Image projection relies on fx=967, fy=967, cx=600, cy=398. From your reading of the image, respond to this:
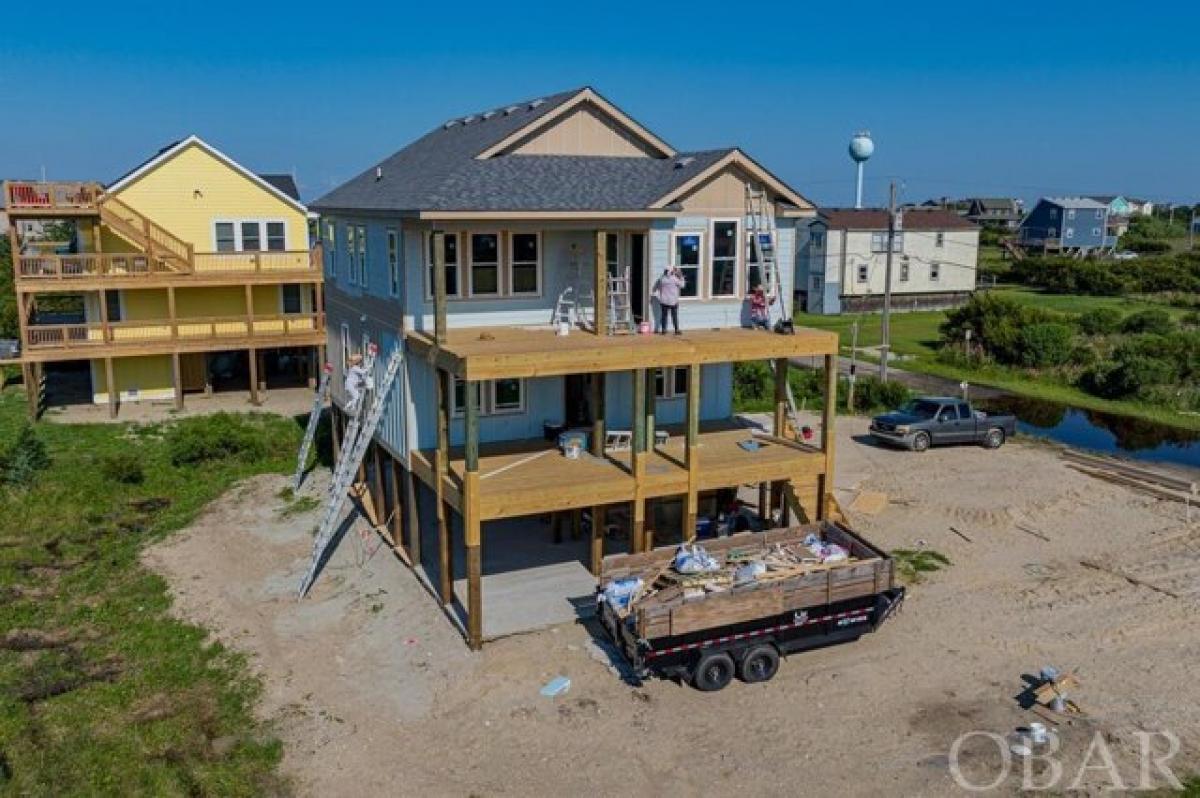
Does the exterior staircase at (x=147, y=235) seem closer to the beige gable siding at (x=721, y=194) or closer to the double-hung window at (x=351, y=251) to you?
the double-hung window at (x=351, y=251)

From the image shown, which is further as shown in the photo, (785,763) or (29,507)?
(29,507)

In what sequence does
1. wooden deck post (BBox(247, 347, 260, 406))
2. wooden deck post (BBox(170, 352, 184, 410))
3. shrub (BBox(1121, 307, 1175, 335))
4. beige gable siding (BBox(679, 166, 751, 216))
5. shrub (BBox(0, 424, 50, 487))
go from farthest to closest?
1. shrub (BBox(1121, 307, 1175, 335))
2. wooden deck post (BBox(247, 347, 260, 406))
3. wooden deck post (BBox(170, 352, 184, 410))
4. shrub (BBox(0, 424, 50, 487))
5. beige gable siding (BBox(679, 166, 751, 216))

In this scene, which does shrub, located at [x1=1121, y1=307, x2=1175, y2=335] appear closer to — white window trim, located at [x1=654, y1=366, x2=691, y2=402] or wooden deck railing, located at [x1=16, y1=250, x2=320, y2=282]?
white window trim, located at [x1=654, y1=366, x2=691, y2=402]

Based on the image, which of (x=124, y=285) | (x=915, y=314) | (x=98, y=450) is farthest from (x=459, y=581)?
(x=915, y=314)

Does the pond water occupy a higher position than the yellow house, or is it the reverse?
the yellow house

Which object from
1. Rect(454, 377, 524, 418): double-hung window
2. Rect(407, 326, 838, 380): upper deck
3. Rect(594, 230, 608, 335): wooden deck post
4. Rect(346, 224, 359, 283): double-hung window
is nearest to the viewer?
Rect(407, 326, 838, 380): upper deck

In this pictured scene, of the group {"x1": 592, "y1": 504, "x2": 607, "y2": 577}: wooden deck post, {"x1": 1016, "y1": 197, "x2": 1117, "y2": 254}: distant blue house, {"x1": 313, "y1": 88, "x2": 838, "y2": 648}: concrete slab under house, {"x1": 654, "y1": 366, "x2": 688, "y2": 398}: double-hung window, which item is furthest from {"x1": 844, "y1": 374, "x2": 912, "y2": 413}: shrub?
{"x1": 1016, "y1": 197, "x2": 1117, "y2": 254}: distant blue house

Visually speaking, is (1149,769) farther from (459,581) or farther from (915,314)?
(915,314)
